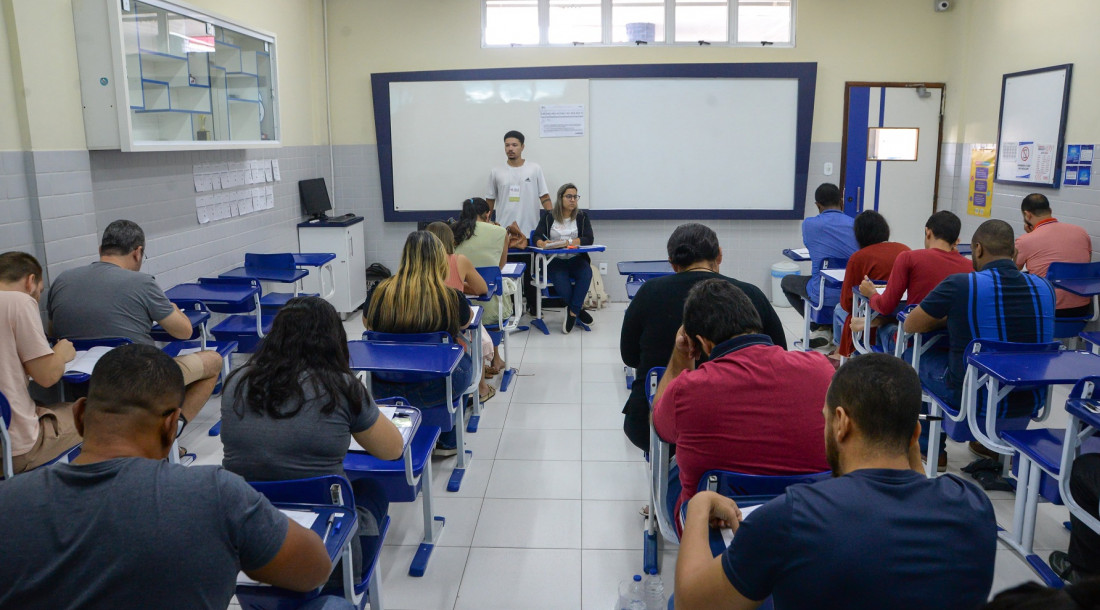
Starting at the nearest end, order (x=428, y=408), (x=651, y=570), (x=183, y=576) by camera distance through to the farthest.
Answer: (x=183, y=576), (x=651, y=570), (x=428, y=408)

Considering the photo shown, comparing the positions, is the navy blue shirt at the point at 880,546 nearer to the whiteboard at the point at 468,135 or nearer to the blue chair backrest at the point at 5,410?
the blue chair backrest at the point at 5,410

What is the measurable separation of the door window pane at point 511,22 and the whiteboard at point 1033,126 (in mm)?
4123

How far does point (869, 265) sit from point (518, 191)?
3.51 m

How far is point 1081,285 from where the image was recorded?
459 centimetres

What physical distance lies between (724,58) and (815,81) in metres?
0.88

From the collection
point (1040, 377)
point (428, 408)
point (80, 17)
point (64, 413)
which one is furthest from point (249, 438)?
point (80, 17)

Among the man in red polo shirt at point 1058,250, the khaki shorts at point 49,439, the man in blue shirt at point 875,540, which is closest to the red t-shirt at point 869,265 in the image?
the man in red polo shirt at point 1058,250

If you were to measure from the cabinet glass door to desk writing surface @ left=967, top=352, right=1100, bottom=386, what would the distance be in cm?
410

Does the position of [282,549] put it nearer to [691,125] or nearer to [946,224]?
[946,224]

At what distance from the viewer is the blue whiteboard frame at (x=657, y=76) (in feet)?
23.5

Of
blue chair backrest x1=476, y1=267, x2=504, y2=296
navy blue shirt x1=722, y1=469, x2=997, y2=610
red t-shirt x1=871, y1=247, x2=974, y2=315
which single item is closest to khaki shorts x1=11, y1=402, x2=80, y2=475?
blue chair backrest x1=476, y1=267, x2=504, y2=296

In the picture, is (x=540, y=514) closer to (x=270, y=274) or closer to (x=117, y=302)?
(x=117, y=302)

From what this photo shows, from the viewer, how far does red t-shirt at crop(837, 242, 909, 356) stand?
4488 millimetres

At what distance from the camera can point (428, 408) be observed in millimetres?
3285
